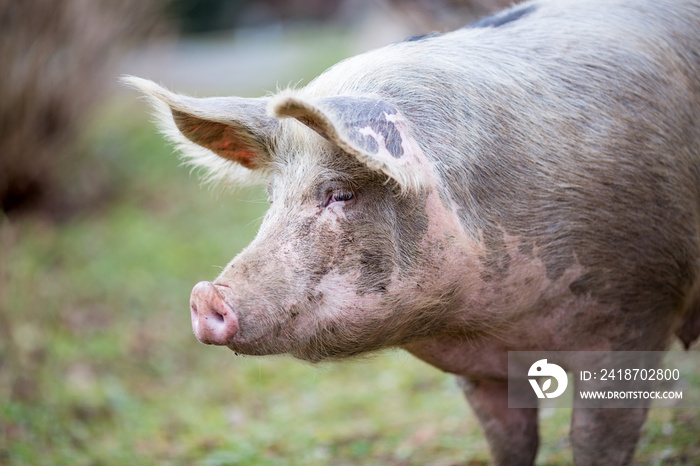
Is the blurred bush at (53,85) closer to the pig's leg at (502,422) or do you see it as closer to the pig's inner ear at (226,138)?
the pig's inner ear at (226,138)

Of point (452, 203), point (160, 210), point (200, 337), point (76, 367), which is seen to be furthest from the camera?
point (160, 210)

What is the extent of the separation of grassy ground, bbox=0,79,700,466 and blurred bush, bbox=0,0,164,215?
0.78 meters

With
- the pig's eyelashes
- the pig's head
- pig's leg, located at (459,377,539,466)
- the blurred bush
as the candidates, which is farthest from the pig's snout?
the blurred bush

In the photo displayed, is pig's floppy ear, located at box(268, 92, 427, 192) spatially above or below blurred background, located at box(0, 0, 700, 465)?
above

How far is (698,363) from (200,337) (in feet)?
11.6

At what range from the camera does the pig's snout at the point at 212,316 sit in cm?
245

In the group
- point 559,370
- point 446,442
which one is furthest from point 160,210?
point 559,370

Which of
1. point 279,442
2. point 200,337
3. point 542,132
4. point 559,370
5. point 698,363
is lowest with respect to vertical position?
point 279,442

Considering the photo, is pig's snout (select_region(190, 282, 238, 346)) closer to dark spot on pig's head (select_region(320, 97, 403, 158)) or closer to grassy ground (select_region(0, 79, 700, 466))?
grassy ground (select_region(0, 79, 700, 466))

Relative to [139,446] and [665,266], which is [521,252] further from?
[139,446]

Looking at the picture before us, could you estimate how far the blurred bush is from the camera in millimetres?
8367

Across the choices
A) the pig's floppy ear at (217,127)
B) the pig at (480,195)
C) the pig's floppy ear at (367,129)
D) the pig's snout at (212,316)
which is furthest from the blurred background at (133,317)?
the pig's floppy ear at (367,129)

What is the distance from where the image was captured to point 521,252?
282 cm

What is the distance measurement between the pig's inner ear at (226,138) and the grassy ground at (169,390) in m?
0.37
